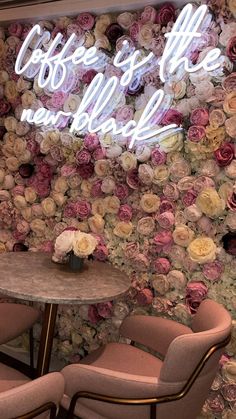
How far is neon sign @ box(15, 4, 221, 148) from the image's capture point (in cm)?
239

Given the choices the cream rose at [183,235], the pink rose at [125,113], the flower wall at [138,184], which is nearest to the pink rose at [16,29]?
the flower wall at [138,184]

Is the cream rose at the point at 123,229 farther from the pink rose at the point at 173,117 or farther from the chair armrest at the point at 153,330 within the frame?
the pink rose at the point at 173,117

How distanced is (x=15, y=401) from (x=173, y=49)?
1.94 metres

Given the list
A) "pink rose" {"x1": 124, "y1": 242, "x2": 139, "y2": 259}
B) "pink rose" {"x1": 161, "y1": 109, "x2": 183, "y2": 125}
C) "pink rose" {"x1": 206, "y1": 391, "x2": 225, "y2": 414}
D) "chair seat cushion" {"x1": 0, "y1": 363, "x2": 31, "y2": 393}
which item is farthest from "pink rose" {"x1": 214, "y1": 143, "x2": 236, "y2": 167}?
"chair seat cushion" {"x1": 0, "y1": 363, "x2": 31, "y2": 393}

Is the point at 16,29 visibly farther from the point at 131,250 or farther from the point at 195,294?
the point at 195,294

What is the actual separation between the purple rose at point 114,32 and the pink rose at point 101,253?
1.30 metres

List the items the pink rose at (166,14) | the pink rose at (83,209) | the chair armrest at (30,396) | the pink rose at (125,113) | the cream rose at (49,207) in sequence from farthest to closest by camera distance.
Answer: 1. the cream rose at (49,207)
2. the pink rose at (83,209)
3. the pink rose at (125,113)
4. the pink rose at (166,14)
5. the chair armrest at (30,396)

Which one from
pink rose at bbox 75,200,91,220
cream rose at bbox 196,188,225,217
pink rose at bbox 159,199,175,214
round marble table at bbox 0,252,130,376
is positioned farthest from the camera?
pink rose at bbox 75,200,91,220

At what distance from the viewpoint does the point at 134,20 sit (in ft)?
8.68

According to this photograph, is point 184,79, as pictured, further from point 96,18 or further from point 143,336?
point 143,336

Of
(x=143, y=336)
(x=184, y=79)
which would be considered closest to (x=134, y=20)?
(x=184, y=79)

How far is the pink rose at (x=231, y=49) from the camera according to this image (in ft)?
7.47

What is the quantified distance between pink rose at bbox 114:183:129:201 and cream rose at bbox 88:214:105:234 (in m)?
0.21

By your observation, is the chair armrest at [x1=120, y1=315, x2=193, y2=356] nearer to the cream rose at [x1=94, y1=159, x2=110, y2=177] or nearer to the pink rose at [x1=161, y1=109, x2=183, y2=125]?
the cream rose at [x1=94, y1=159, x2=110, y2=177]
